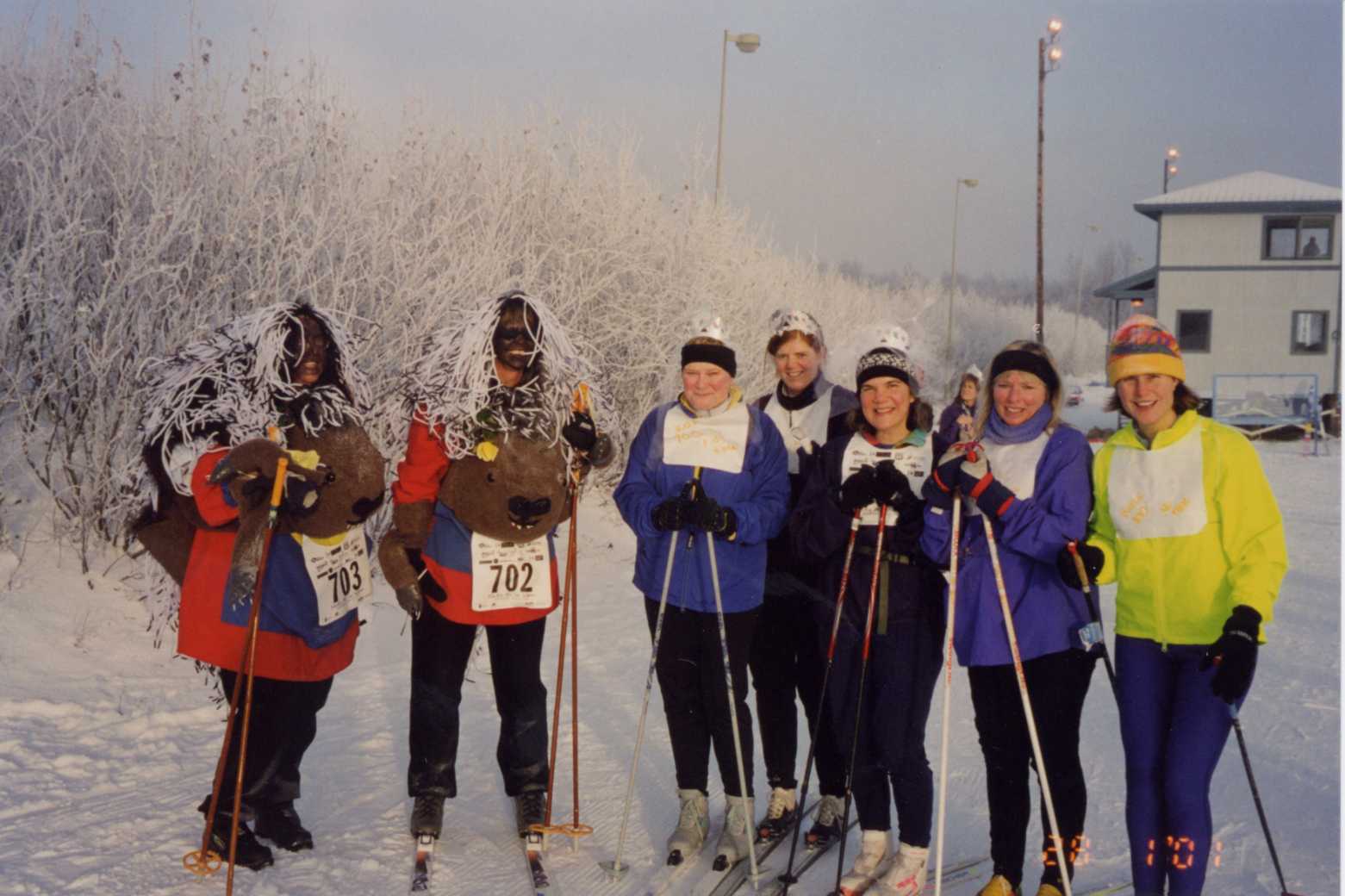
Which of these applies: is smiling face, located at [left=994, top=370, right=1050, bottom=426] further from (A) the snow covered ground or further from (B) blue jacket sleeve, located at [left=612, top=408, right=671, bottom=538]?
(A) the snow covered ground

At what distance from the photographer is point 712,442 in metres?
3.92

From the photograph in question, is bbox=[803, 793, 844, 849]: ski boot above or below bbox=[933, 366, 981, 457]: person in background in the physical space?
below

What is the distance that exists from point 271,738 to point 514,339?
163 cm

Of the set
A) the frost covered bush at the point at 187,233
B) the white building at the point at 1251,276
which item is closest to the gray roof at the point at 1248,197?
the white building at the point at 1251,276

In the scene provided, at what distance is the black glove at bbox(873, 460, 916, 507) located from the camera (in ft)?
11.4

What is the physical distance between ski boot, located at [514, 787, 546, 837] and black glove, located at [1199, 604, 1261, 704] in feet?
7.47

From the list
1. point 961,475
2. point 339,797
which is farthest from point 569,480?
point 339,797

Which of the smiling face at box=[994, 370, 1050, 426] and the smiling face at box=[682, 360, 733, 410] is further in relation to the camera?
the smiling face at box=[682, 360, 733, 410]

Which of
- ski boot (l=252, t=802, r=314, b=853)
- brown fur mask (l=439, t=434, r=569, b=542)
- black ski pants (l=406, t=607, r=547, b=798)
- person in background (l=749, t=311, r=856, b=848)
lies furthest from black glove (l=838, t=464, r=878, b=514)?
ski boot (l=252, t=802, r=314, b=853)

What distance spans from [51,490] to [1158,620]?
22.1 feet

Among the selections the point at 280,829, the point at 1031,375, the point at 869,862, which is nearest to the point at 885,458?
the point at 1031,375

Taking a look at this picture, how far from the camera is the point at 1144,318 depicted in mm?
3365

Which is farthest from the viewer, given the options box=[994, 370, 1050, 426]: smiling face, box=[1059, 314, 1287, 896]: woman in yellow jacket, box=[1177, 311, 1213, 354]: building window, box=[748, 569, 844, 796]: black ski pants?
box=[1177, 311, 1213, 354]: building window

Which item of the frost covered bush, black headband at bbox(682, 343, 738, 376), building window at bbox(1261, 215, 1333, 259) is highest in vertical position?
building window at bbox(1261, 215, 1333, 259)
